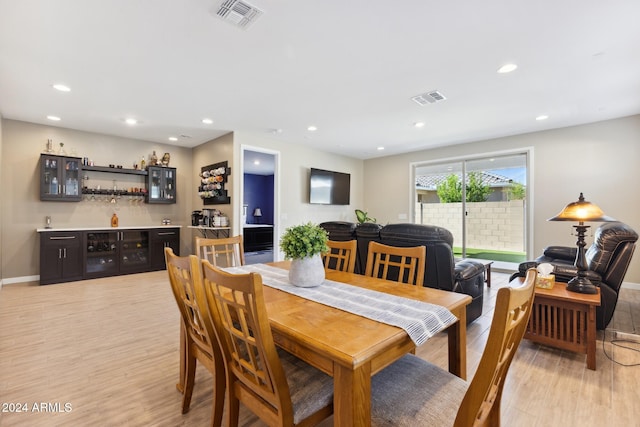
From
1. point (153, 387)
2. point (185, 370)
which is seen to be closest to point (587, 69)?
point (185, 370)

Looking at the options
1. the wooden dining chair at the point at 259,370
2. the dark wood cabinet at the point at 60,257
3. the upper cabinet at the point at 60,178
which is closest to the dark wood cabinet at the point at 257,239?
the dark wood cabinet at the point at 60,257

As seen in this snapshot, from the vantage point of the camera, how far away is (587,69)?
3.00 metres

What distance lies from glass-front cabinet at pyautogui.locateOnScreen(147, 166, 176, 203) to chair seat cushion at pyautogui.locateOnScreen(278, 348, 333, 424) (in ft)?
18.2

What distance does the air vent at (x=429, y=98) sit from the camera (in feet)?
11.8

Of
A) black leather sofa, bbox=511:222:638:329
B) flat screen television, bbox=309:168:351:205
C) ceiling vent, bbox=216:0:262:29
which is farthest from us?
flat screen television, bbox=309:168:351:205

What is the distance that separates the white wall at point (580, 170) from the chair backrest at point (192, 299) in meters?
5.63

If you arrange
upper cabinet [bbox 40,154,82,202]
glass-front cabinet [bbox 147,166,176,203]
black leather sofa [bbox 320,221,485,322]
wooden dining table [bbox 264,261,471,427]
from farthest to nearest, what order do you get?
glass-front cabinet [bbox 147,166,176,203], upper cabinet [bbox 40,154,82,202], black leather sofa [bbox 320,221,485,322], wooden dining table [bbox 264,261,471,427]

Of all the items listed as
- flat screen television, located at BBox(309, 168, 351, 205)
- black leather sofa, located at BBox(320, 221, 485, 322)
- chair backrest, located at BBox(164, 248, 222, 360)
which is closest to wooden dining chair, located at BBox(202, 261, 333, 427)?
chair backrest, located at BBox(164, 248, 222, 360)

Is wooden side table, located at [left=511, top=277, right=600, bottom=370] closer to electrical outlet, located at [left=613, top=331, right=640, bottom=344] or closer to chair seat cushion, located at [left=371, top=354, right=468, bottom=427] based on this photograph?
electrical outlet, located at [left=613, top=331, right=640, bottom=344]

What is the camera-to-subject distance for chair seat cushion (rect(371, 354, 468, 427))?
3.43 feet

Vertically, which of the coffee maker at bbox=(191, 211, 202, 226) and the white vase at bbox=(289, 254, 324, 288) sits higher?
the coffee maker at bbox=(191, 211, 202, 226)

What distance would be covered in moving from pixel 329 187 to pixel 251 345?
5.85 m

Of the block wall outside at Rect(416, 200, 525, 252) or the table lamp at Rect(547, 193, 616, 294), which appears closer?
the table lamp at Rect(547, 193, 616, 294)

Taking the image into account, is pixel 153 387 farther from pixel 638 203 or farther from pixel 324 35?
pixel 638 203
